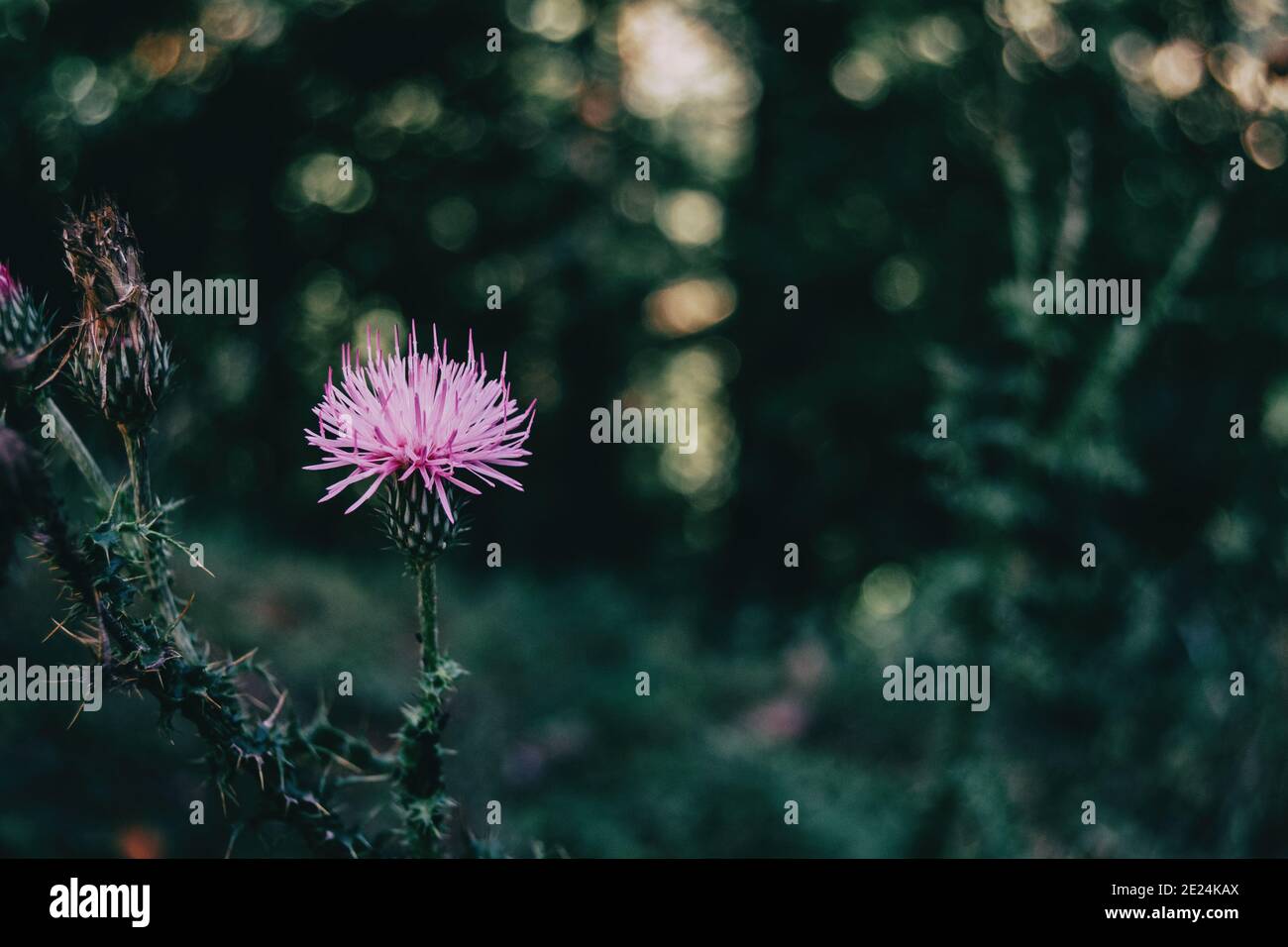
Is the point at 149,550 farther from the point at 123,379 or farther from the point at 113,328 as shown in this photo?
the point at 113,328

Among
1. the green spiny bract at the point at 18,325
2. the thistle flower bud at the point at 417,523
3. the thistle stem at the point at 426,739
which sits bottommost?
the thistle stem at the point at 426,739

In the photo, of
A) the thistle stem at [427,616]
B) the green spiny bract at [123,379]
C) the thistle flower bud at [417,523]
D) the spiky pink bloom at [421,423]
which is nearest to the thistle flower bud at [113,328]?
the green spiny bract at [123,379]

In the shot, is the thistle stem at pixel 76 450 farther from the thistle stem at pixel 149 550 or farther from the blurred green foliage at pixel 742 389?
the blurred green foliage at pixel 742 389

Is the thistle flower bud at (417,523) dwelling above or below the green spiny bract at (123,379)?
below

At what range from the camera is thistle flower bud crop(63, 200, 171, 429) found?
67.9 inches

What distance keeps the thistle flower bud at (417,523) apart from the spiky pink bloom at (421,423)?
0.03 meters

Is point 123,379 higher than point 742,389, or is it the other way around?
point 742,389

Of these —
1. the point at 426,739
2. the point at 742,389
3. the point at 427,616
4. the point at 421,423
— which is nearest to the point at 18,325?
the point at 421,423

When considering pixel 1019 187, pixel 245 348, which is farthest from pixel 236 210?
pixel 1019 187

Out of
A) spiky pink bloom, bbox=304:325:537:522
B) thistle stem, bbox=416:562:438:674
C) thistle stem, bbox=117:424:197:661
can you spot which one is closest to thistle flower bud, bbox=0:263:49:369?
thistle stem, bbox=117:424:197:661

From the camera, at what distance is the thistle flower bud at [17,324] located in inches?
66.1

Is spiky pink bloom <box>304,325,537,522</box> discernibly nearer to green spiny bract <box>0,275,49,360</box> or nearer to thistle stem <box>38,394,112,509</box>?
thistle stem <box>38,394,112,509</box>

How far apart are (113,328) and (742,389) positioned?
9.78 meters

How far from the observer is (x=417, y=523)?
1.73 meters
